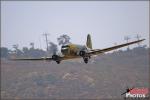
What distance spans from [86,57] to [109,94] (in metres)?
117

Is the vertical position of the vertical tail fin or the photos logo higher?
the vertical tail fin

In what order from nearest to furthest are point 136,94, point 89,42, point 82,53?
point 82,53
point 89,42
point 136,94

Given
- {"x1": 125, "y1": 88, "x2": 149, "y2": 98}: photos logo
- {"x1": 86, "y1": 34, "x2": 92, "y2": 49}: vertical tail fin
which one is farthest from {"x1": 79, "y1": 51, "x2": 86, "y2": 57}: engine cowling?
{"x1": 125, "y1": 88, "x2": 149, "y2": 98}: photos logo

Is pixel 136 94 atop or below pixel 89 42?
below

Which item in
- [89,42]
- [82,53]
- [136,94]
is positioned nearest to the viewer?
[82,53]

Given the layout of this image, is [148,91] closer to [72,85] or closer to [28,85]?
[72,85]

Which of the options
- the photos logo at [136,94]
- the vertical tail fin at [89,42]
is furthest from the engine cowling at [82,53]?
the photos logo at [136,94]

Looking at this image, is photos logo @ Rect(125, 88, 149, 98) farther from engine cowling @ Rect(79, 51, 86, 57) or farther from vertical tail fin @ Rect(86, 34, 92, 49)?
engine cowling @ Rect(79, 51, 86, 57)

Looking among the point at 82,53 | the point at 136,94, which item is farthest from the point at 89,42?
the point at 136,94

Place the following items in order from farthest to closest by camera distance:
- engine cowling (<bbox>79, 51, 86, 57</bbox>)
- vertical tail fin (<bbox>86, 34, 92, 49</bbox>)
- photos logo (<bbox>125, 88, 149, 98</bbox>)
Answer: photos logo (<bbox>125, 88, 149, 98</bbox>)
vertical tail fin (<bbox>86, 34, 92, 49</bbox>)
engine cowling (<bbox>79, 51, 86, 57</bbox>)

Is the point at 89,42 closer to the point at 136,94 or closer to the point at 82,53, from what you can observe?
the point at 82,53

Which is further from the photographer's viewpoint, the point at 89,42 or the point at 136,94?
the point at 136,94

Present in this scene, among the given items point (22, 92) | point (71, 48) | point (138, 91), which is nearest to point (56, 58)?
point (71, 48)

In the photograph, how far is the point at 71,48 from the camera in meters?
61.5
